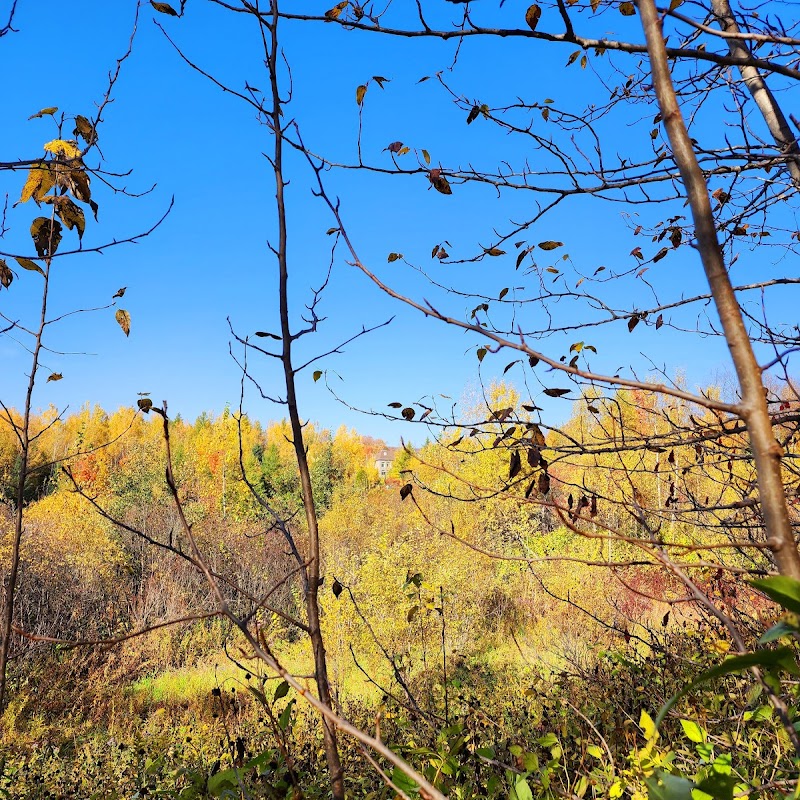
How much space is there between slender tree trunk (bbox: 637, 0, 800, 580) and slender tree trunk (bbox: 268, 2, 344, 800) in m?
0.73

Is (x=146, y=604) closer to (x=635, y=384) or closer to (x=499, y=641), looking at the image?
(x=499, y=641)

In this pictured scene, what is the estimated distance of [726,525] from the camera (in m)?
1.57

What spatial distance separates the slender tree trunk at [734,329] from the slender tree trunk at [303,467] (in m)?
0.73

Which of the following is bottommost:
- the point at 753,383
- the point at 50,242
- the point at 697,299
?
the point at 753,383

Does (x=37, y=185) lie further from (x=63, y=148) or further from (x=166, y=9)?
(x=166, y=9)

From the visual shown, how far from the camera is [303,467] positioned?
1.12m

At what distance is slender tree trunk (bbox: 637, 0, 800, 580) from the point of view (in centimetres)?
49

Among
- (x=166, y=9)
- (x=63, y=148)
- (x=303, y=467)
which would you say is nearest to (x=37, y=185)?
(x=63, y=148)

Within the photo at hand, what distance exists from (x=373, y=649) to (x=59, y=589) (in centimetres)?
822

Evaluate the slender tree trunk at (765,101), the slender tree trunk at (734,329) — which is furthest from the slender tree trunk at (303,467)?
the slender tree trunk at (765,101)

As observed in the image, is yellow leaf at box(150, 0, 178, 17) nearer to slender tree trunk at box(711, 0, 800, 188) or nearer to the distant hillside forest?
the distant hillside forest

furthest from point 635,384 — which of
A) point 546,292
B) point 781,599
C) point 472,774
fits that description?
point 472,774

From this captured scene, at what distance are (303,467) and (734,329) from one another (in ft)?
2.62

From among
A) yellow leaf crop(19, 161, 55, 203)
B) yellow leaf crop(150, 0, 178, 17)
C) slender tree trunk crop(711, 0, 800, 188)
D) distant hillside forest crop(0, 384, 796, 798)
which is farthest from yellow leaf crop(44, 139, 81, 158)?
slender tree trunk crop(711, 0, 800, 188)
